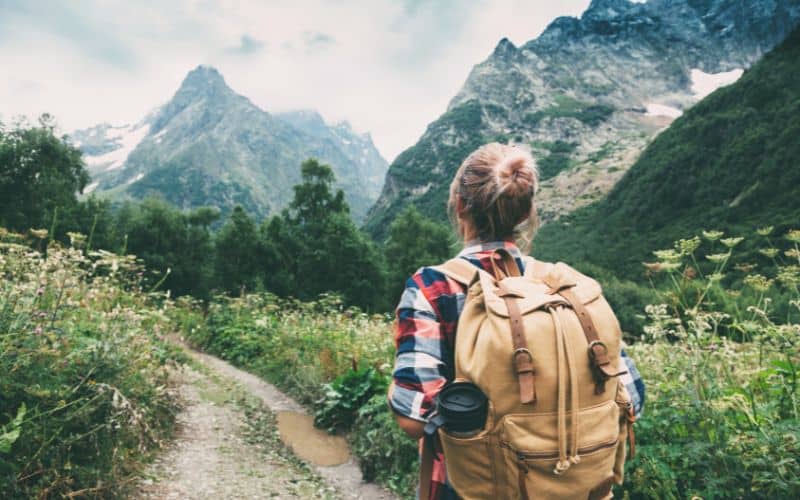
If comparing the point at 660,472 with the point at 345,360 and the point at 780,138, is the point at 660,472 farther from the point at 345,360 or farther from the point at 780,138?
the point at 780,138

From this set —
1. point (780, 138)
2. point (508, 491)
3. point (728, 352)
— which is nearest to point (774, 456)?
point (728, 352)

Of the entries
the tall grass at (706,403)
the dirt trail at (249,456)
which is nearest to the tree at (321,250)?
the dirt trail at (249,456)

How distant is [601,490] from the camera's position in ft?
4.75

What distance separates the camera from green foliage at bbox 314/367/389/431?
5684 millimetres

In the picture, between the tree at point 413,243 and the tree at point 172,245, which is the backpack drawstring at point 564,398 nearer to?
the tree at point 172,245

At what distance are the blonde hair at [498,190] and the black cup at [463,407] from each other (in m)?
0.66

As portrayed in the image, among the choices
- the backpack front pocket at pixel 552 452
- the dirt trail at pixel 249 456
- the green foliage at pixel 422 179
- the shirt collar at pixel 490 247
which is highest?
the green foliage at pixel 422 179

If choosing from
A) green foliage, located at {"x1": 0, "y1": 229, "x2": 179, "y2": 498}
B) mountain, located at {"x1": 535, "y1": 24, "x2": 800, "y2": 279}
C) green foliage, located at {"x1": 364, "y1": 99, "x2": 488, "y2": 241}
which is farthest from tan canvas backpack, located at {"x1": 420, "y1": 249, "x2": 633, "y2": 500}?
green foliage, located at {"x1": 364, "y1": 99, "x2": 488, "y2": 241}

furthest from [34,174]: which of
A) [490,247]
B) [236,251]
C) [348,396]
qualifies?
[490,247]

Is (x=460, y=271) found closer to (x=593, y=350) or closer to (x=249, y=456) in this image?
(x=593, y=350)

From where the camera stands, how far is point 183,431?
17.1 ft

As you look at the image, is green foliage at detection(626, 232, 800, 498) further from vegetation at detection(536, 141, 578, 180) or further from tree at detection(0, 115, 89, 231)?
vegetation at detection(536, 141, 578, 180)

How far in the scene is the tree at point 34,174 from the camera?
27.0 m

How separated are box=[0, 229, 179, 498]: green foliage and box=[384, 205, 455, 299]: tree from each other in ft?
109
